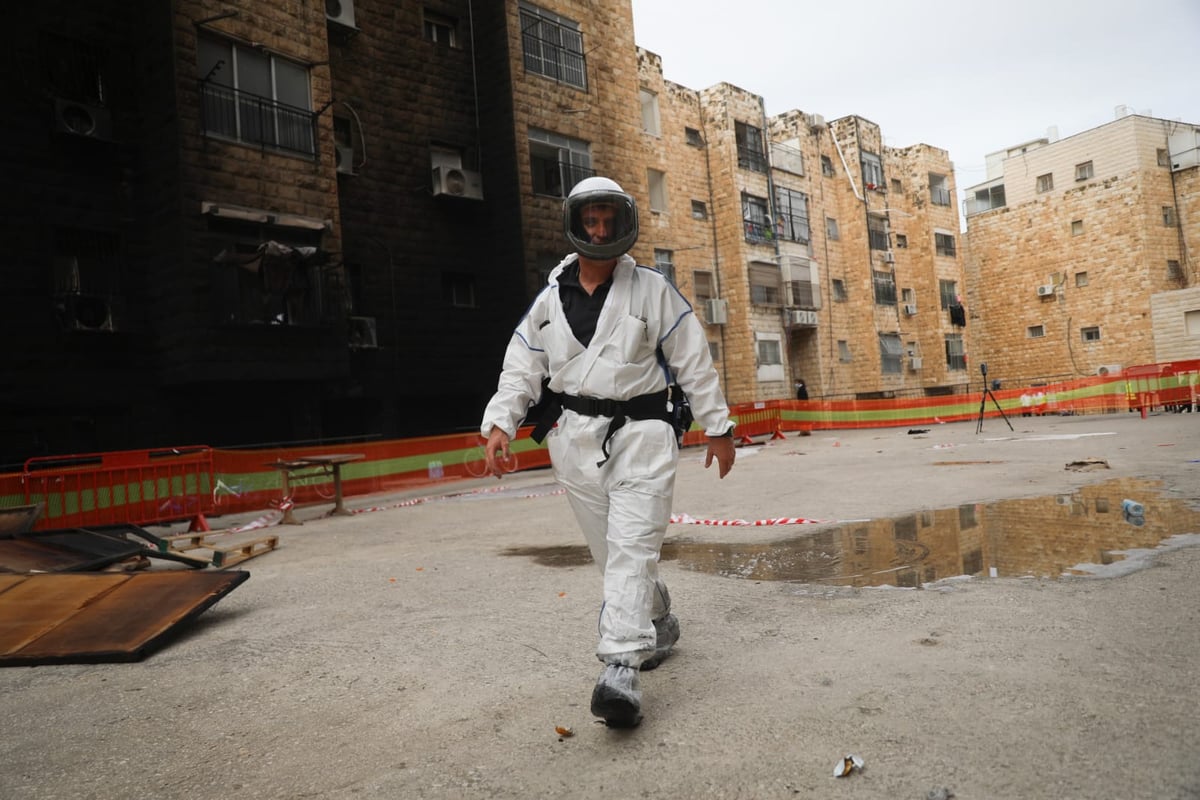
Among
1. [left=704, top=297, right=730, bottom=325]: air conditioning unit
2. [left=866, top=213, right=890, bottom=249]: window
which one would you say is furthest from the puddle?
[left=866, top=213, right=890, bottom=249]: window

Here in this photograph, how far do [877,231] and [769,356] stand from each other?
1198 centimetres

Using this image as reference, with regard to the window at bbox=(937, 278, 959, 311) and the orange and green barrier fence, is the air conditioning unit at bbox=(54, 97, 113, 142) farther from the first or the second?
the window at bbox=(937, 278, 959, 311)

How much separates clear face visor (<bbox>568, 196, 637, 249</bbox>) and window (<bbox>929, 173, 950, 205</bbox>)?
148 ft

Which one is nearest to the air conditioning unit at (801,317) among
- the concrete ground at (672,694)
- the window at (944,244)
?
the window at (944,244)

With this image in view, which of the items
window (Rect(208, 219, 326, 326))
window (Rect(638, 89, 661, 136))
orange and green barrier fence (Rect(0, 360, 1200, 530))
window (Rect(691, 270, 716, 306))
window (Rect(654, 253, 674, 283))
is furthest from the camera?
window (Rect(691, 270, 716, 306))

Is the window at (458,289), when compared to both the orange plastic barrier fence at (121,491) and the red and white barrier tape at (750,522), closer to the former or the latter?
the orange plastic barrier fence at (121,491)

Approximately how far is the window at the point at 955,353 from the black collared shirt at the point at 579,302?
42850mm

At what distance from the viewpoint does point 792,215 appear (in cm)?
3588

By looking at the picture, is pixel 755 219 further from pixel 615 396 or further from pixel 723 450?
pixel 615 396

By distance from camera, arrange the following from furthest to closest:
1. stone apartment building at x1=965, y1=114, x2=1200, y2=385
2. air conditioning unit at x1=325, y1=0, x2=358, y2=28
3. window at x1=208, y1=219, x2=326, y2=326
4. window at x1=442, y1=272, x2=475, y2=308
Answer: stone apartment building at x1=965, y1=114, x2=1200, y2=385, window at x1=442, y1=272, x2=475, y2=308, air conditioning unit at x1=325, y1=0, x2=358, y2=28, window at x1=208, y1=219, x2=326, y2=326

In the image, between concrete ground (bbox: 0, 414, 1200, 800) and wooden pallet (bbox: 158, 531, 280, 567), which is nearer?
concrete ground (bbox: 0, 414, 1200, 800)

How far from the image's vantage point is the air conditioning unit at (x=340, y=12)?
18.5 metres

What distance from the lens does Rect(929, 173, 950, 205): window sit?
43.9 m

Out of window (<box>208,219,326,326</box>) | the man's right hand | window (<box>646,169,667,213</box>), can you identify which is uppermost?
window (<box>646,169,667,213</box>)
